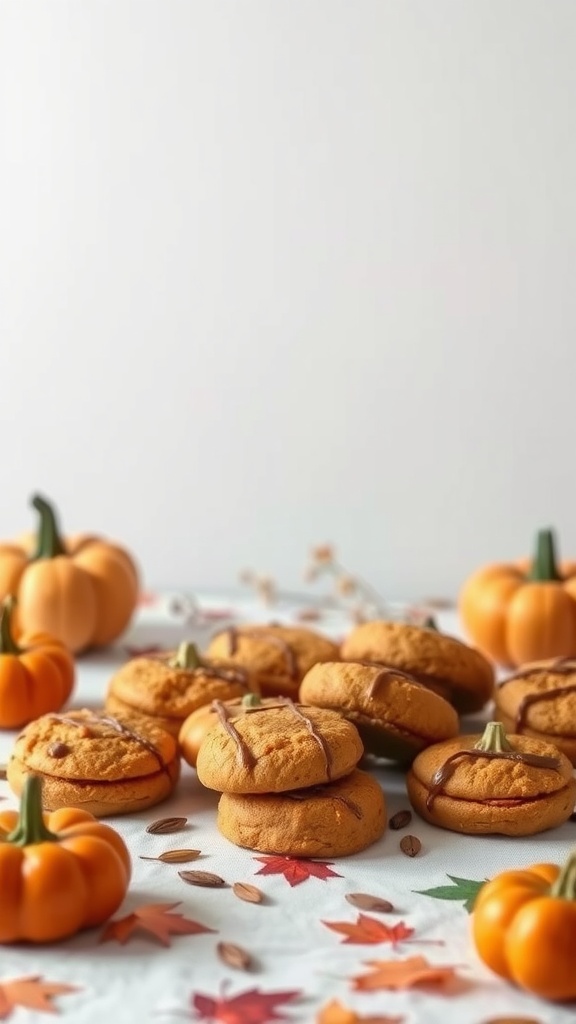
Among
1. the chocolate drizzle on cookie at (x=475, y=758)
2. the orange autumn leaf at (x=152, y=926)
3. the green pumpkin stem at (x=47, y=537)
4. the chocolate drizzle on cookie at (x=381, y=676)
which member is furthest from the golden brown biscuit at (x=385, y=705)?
the green pumpkin stem at (x=47, y=537)

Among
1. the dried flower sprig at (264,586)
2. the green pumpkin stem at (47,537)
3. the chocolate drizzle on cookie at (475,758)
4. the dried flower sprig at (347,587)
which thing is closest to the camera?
the chocolate drizzle on cookie at (475,758)

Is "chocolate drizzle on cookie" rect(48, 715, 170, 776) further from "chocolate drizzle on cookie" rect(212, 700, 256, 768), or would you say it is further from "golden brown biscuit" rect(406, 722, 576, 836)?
"golden brown biscuit" rect(406, 722, 576, 836)

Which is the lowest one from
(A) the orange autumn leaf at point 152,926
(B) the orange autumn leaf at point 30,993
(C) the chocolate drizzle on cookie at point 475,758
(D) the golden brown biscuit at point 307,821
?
(B) the orange autumn leaf at point 30,993

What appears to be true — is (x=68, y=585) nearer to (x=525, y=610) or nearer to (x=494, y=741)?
(x=525, y=610)

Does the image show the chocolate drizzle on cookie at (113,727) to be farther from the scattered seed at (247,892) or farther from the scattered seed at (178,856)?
the scattered seed at (247,892)

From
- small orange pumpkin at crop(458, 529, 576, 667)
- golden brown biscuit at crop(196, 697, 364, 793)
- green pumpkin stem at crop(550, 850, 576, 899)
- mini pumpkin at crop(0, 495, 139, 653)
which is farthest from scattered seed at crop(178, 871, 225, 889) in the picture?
small orange pumpkin at crop(458, 529, 576, 667)

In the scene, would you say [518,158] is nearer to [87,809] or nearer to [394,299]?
[394,299]
